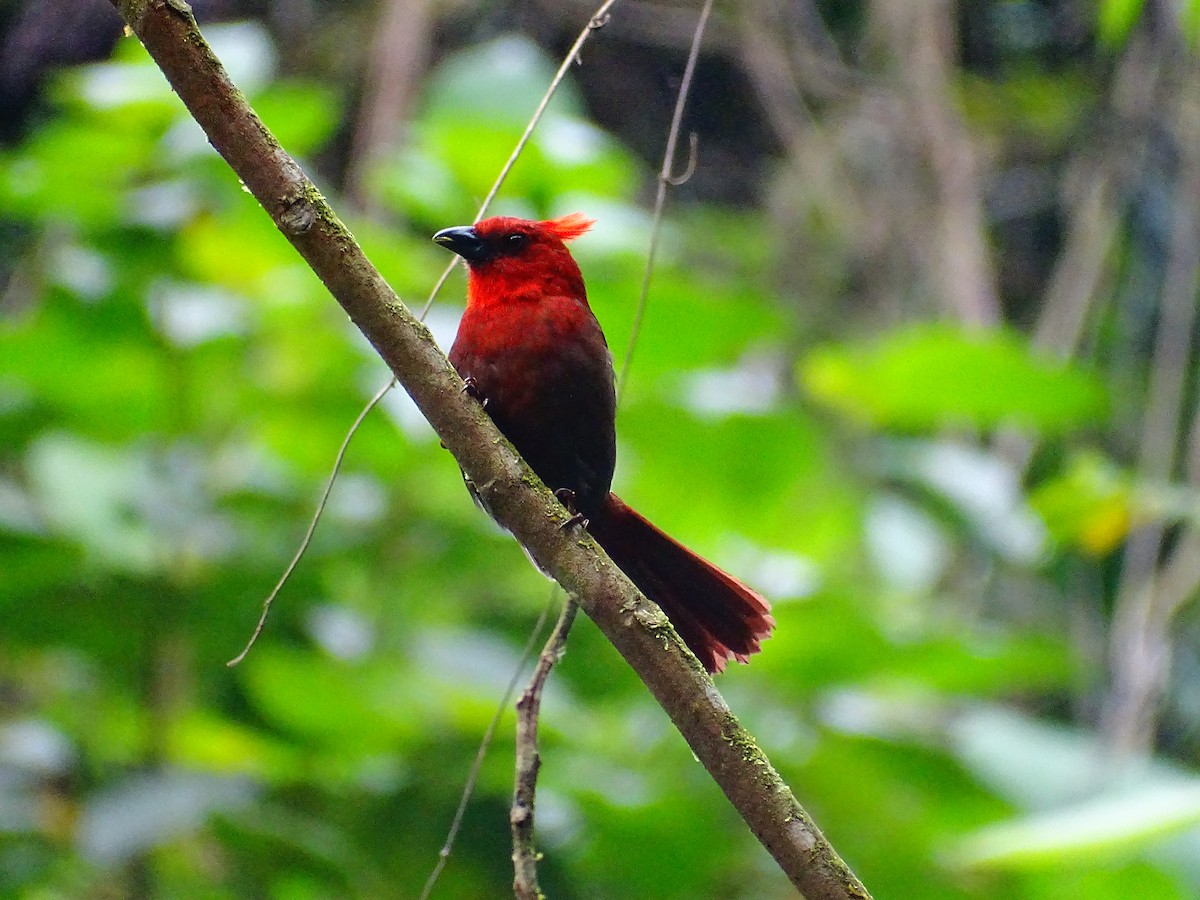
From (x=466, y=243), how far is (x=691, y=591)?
734mm

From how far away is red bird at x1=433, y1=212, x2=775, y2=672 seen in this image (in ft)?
7.38

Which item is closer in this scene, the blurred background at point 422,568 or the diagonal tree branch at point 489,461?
the diagonal tree branch at point 489,461

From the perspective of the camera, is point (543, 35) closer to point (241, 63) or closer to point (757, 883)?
point (241, 63)

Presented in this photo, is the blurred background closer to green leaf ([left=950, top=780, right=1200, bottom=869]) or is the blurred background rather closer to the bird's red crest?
green leaf ([left=950, top=780, right=1200, bottom=869])

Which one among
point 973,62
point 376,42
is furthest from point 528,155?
point 973,62

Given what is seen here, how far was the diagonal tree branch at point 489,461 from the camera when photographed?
1.44 meters

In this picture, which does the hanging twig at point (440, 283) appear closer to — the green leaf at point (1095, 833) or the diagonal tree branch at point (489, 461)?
the diagonal tree branch at point (489, 461)

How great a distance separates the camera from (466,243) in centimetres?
243

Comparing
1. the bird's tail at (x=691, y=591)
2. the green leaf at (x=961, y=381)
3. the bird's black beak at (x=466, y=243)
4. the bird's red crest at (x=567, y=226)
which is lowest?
the bird's tail at (x=691, y=591)

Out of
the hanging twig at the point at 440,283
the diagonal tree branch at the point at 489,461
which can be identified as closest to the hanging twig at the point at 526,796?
the diagonal tree branch at the point at 489,461

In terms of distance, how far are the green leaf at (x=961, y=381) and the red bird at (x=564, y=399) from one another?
1274mm

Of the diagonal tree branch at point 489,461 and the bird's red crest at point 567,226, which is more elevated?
the bird's red crest at point 567,226

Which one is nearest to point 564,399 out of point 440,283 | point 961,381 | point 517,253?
point 517,253

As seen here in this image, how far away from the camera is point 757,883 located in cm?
310
